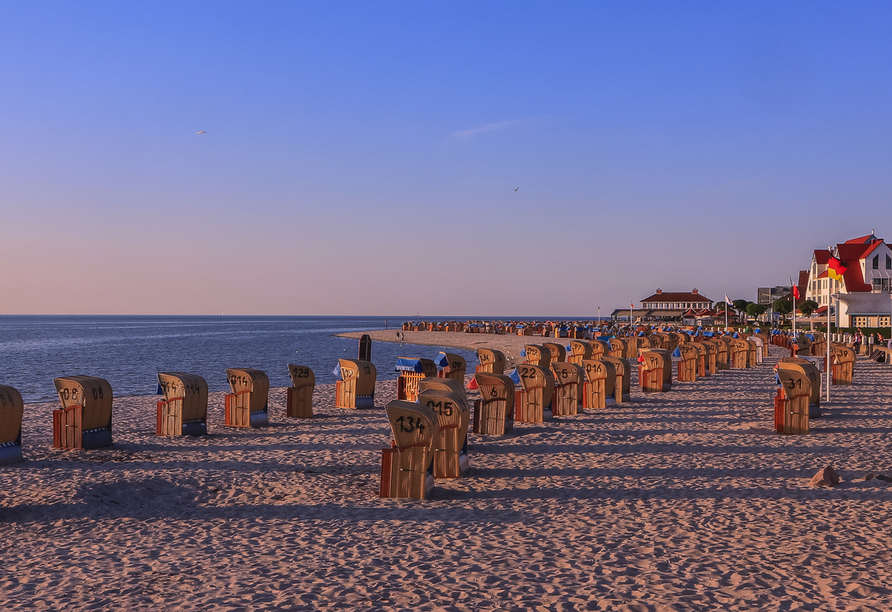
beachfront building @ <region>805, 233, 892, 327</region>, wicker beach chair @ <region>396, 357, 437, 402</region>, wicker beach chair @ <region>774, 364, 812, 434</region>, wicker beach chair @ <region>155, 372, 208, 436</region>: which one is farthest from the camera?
beachfront building @ <region>805, 233, 892, 327</region>

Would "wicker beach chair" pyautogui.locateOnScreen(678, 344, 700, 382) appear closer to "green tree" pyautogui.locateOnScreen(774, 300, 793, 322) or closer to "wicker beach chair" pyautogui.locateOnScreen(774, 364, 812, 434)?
"wicker beach chair" pyautogui.locateOnScreen(774, 364, 812, 434)

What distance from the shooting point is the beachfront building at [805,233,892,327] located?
175ft

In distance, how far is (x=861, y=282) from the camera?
2325 inches

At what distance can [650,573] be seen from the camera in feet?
22.0

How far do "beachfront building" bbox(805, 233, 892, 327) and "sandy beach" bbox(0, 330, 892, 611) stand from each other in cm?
4388

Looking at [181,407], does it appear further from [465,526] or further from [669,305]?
[669,305]

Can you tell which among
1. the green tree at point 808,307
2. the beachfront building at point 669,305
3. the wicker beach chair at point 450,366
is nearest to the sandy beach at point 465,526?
the wicker beach chair at point 450,366

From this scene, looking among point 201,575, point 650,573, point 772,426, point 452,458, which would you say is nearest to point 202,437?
point 452,458

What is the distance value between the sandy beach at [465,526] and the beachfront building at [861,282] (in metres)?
43.9

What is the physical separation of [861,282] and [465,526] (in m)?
61.1

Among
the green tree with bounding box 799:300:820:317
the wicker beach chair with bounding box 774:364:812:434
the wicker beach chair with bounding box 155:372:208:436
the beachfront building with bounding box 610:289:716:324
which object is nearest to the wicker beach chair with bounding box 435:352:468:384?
the wicker beach chair with bounding box 155:372:208:436

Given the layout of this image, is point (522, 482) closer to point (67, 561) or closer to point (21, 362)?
point (67, 561)

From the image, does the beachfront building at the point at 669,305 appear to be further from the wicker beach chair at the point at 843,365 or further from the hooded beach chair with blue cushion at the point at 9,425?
the hooded beach chair with blue cushion at the point at 9,425

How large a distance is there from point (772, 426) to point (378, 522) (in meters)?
11.1
